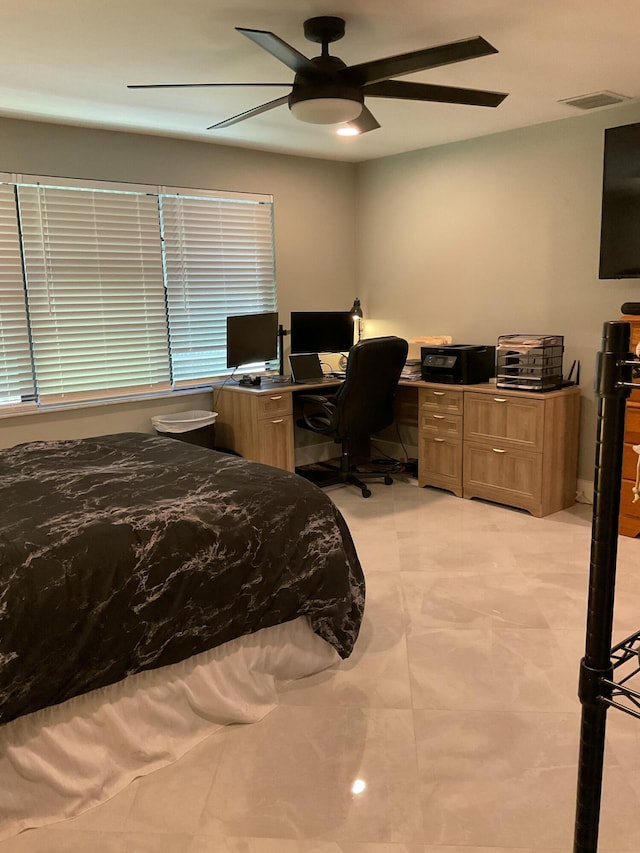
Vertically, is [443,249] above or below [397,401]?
above

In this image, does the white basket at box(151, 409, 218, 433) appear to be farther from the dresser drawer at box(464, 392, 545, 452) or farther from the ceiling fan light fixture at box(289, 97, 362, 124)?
the ceiling fan light fixture at box(289, 97, 362, 124)

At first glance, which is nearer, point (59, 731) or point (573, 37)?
point (59, 731)

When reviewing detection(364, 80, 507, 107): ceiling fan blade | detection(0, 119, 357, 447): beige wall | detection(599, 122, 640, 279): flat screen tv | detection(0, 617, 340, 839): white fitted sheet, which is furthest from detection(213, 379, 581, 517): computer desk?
detection(0, 617, 340, 839): white fitted sheet

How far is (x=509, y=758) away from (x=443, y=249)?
3.80 metres

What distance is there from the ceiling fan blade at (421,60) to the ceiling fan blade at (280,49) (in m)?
0.15

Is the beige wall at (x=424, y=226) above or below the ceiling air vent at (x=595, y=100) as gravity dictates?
below

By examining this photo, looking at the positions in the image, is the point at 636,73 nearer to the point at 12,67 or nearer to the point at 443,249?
the point at 443,249

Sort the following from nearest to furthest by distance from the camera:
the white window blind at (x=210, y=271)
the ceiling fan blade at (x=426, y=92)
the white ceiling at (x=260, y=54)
A: the white ceiling at (x=260, y=54) < the ceiling fan blade at (x=426, y=92) < the white window blind at (x=210, y=271)

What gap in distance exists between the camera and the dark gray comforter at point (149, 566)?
5.75 feet

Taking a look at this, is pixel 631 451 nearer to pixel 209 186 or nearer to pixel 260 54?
pixel 260 54

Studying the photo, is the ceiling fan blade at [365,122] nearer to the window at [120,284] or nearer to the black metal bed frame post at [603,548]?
the window at [120,284]

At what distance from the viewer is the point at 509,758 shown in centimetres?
202

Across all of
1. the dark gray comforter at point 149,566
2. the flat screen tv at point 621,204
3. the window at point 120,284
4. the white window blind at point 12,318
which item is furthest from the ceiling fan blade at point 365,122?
the white window blind at point 12,318

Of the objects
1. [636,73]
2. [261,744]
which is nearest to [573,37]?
[636,73]
